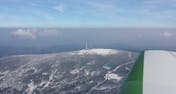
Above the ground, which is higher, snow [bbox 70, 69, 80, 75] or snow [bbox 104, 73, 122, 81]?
snow [bbox 70, 69, 80, 75]

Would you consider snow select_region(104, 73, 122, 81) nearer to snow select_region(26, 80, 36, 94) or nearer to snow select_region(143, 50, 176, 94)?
snow select_region(26, 80, 36, 94)

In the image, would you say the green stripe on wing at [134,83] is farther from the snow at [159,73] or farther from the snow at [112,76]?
the snow at [112,76]

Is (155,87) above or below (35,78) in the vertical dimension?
above

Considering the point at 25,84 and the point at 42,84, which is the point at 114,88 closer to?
the point at 42,84

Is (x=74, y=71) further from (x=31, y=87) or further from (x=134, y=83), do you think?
(x=134, y=83)

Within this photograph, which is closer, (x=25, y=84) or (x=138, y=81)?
(x=138, y=81)

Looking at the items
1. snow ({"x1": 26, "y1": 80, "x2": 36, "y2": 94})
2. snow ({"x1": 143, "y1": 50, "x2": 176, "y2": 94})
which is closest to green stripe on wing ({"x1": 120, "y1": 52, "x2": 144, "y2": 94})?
snow ({"x1": 143, "y1": 50, "x2": 176, "y2": 94})

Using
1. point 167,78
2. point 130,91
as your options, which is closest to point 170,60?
point 167,78
